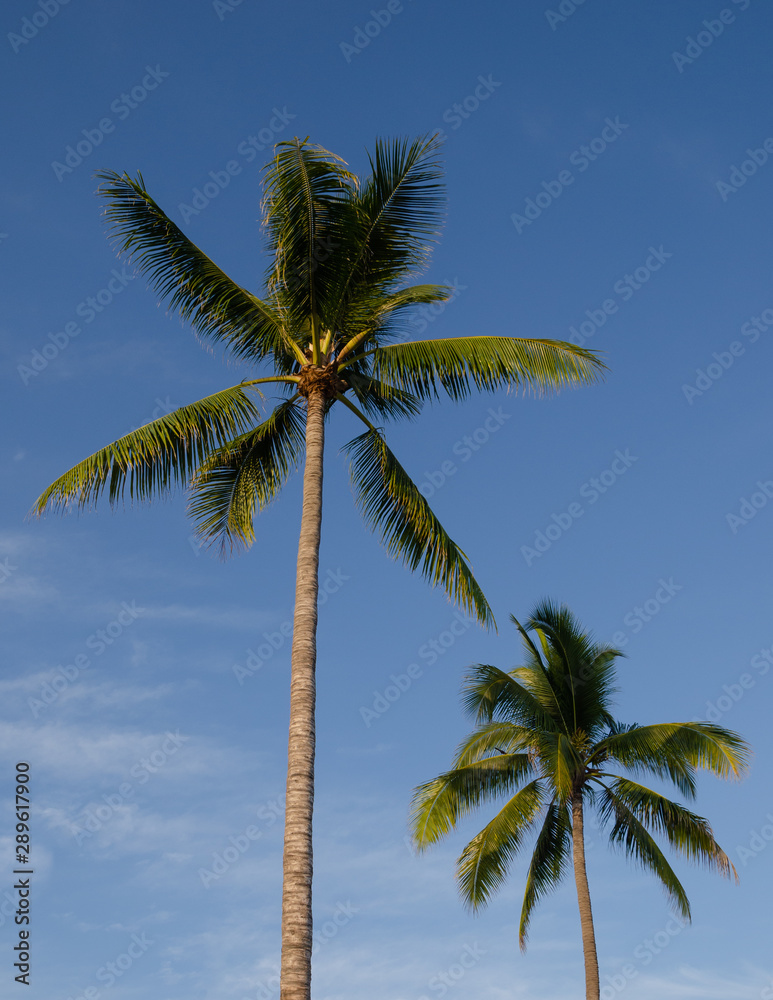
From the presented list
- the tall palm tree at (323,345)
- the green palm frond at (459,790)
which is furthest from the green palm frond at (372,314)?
the green palm frond at (459,790)

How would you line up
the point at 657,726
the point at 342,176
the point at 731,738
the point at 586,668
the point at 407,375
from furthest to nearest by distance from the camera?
the point at 586,668
the point at 657,726
the point at 731,738
the point at 407,375
the point at 342,176

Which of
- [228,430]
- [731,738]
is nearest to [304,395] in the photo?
[228,430]

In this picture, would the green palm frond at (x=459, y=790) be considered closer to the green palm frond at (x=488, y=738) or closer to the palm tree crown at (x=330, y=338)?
the green palm frond at (x=488, y=738)

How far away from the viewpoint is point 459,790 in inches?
843

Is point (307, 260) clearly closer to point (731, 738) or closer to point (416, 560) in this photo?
point (416, 560)

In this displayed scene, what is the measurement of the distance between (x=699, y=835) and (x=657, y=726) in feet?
7.74

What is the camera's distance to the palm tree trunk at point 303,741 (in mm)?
9875

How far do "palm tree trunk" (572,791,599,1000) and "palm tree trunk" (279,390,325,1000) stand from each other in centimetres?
1190

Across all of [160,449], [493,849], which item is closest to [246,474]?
[160,449]

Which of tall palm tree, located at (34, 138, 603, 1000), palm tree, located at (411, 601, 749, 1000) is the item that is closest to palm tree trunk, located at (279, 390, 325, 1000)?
tall palm tree, located at (34, 138, 603, 1000)

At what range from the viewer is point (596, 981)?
20.9m

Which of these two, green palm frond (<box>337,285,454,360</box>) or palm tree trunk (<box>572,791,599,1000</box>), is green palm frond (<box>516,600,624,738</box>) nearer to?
palm tree trunk (<box>572,791,599,1000</box>)

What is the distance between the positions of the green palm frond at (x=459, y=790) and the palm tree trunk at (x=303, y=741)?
9.48 meters

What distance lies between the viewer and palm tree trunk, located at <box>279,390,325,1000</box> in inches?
389
